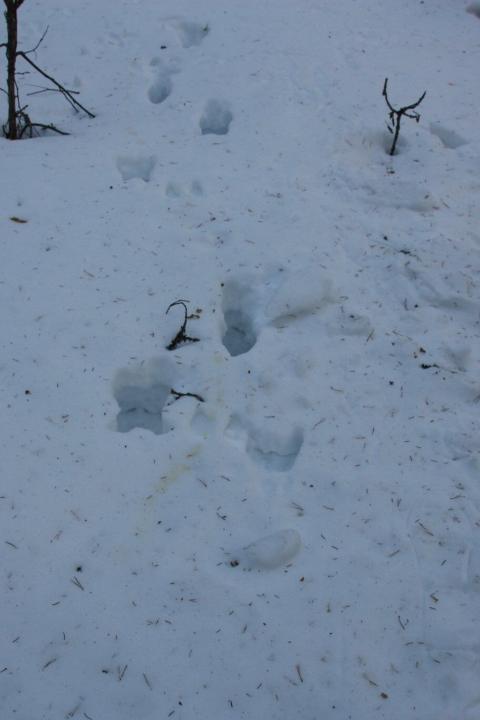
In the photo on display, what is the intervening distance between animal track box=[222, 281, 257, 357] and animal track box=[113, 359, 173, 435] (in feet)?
1.29

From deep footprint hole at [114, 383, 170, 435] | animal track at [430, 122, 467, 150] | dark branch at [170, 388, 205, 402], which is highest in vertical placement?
animal track at [430, 122, 467, 150]

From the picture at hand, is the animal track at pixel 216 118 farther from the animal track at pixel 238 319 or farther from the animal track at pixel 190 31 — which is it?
the animal track at pixel 238 319

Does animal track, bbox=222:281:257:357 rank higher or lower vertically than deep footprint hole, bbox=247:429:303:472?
higher

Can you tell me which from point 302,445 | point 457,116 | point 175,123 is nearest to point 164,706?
point 302,445

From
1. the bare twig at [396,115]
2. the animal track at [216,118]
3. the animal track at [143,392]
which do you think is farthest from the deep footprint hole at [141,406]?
the bare twig at [396,115]

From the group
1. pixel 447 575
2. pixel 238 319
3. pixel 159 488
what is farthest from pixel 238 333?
pixel 447 575

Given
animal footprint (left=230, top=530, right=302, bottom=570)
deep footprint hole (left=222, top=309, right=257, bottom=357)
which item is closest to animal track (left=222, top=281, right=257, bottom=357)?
deep footprint hole (left=222, top=309, right=257, bottom=357)

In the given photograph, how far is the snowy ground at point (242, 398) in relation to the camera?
82.4 inches

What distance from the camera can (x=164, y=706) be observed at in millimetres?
1993

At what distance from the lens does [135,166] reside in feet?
13.1

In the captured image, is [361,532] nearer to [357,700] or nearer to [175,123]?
[357,700]

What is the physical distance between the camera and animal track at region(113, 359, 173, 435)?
2.83 meters

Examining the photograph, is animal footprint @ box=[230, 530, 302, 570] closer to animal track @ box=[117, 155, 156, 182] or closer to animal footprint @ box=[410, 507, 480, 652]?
animal footprint @ box=[410, 507, 480, 652]

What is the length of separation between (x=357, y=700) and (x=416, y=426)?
1.15 meters
